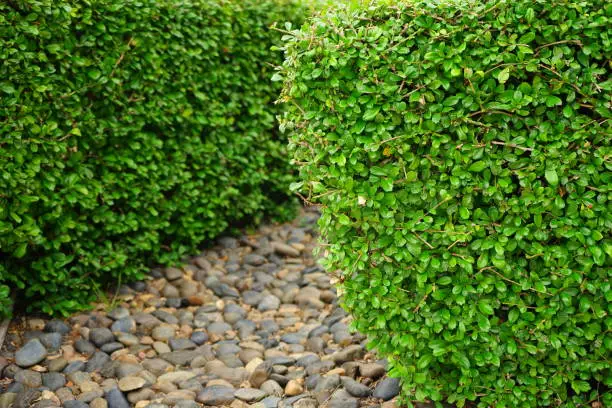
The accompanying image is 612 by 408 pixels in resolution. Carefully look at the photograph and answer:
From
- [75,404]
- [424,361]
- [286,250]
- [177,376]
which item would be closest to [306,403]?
[424,361]

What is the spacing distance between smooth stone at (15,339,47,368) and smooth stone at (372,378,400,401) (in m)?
2.02

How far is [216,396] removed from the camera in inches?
131

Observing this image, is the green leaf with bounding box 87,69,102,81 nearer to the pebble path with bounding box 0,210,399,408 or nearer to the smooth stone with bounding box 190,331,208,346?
the pebble path with bounding box 0,210,399,408

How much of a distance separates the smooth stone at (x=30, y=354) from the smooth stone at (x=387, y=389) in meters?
2.02

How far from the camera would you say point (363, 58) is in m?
2.64

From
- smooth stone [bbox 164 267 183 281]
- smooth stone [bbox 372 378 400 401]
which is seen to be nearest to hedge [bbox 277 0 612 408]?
smooth stone [bbox 372 378 400 401]

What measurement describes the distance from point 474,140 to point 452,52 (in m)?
0.39

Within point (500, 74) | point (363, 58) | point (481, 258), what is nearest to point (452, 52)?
point (500, 74)

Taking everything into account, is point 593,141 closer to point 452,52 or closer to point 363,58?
point 452,52

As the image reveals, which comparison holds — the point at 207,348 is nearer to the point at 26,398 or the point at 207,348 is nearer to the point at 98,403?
the point at 98,403

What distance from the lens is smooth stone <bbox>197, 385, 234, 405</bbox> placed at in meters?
3.31

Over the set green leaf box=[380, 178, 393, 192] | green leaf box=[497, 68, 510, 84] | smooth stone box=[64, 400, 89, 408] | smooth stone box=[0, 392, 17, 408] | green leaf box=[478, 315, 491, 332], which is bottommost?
smooth stone box=[64, 400, 89, 408]

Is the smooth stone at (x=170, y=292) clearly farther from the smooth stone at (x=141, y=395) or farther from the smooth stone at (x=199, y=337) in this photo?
the smooth stone at (x=141, y=395)

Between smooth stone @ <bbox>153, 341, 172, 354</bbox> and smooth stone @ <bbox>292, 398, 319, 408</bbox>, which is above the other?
smooth stone @ <bbox>153, 341, 172, 354</bbox>
